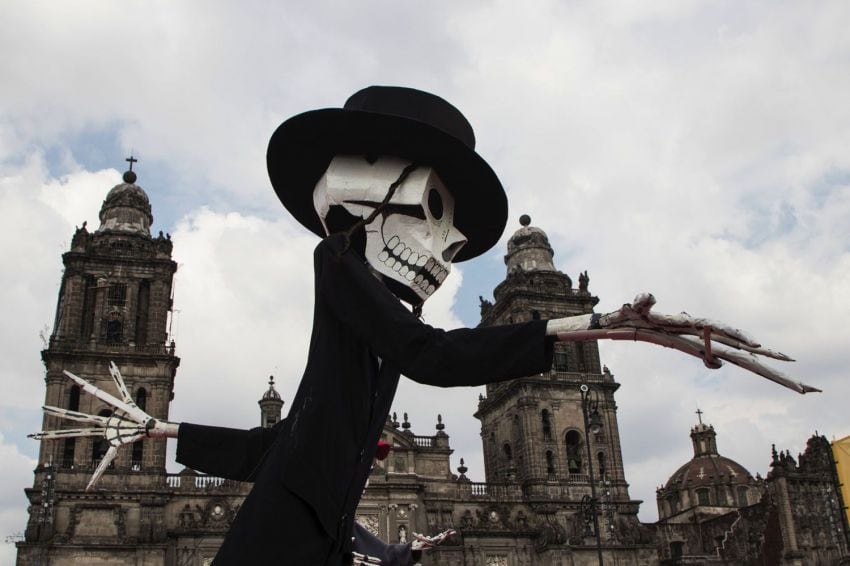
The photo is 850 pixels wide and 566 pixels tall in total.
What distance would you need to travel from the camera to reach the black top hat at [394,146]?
11.9ft

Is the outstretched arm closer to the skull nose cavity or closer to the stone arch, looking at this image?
the skull nose cavity

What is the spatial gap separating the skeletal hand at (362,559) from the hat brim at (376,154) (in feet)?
5.17

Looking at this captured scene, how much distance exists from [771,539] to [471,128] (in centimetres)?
4384

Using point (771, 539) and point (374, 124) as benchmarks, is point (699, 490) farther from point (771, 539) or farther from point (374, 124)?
point (374, 124)

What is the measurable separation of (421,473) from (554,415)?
21.1ft

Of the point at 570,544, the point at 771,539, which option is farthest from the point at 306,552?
the point at 771,539

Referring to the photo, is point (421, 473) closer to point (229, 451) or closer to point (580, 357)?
point (580, 357)

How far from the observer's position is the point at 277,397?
48156 mm

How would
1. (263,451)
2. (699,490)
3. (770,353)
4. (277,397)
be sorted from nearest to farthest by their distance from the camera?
(770,353) → (263,451) → (277,397) → (699,490)

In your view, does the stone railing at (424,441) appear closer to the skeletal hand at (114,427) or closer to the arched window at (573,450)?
the arched window at (573,450)

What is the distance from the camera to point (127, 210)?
38406 millimetres

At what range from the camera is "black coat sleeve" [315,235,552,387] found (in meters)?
2.86

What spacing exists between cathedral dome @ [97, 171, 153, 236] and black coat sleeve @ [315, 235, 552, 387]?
36.6 meters

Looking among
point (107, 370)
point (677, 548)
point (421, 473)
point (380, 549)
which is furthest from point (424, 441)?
point (380, 549)
